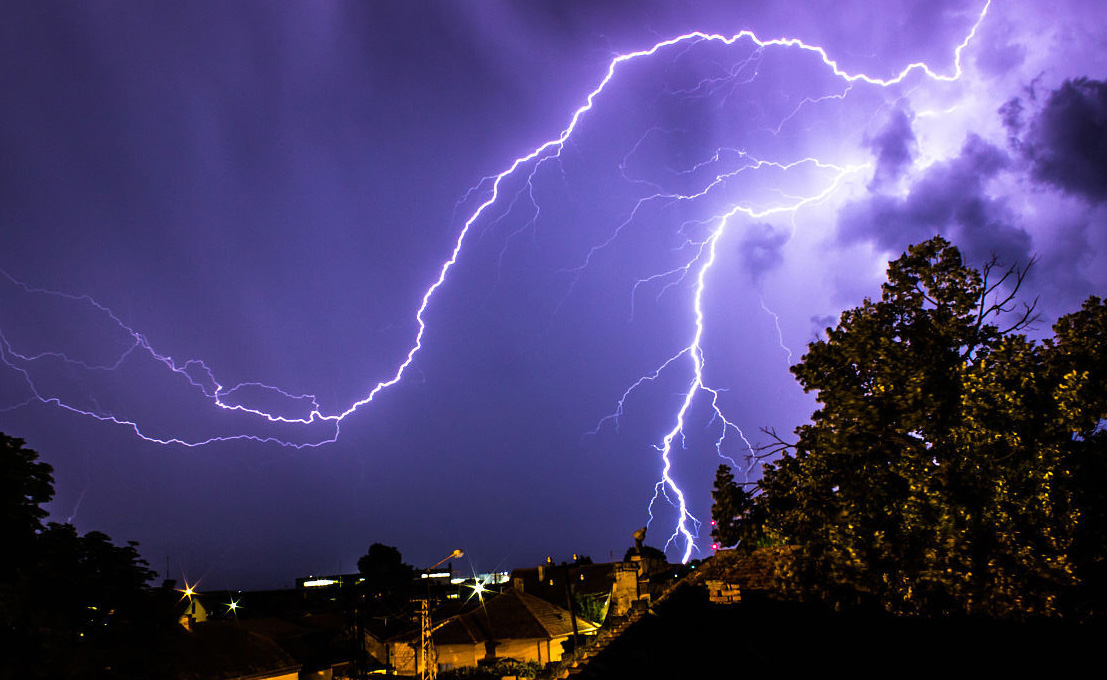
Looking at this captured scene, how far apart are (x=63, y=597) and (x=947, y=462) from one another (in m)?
12.1

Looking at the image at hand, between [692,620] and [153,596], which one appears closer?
[692,620]

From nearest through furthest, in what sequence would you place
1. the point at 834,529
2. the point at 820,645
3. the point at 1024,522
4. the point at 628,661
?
the point at 628,661
the point at 1024,522
the point at 820,645
the point at 834,529

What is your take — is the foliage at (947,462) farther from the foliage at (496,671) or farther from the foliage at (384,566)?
the foliage at (384,566)

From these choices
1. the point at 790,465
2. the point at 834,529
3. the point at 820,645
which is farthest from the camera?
the point at 790,465

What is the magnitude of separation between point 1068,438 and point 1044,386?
0.68 metres

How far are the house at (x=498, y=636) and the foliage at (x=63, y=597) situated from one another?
17.4m

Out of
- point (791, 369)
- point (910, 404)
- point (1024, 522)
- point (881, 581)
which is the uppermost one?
point (791, 369)

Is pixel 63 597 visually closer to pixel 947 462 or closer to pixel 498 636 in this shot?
pixel 947 462

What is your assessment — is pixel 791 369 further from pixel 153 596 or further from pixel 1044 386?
pixel 153 596

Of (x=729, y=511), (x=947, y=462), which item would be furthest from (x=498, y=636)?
(x=947, y=462)

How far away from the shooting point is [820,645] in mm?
7430

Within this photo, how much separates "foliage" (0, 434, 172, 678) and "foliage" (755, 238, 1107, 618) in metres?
10.0

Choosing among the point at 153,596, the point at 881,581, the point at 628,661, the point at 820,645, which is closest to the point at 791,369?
the point at 881,581

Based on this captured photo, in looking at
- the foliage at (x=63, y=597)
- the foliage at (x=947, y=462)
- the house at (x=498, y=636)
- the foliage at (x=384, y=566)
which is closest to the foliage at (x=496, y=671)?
the house at (x=498, y=636)
